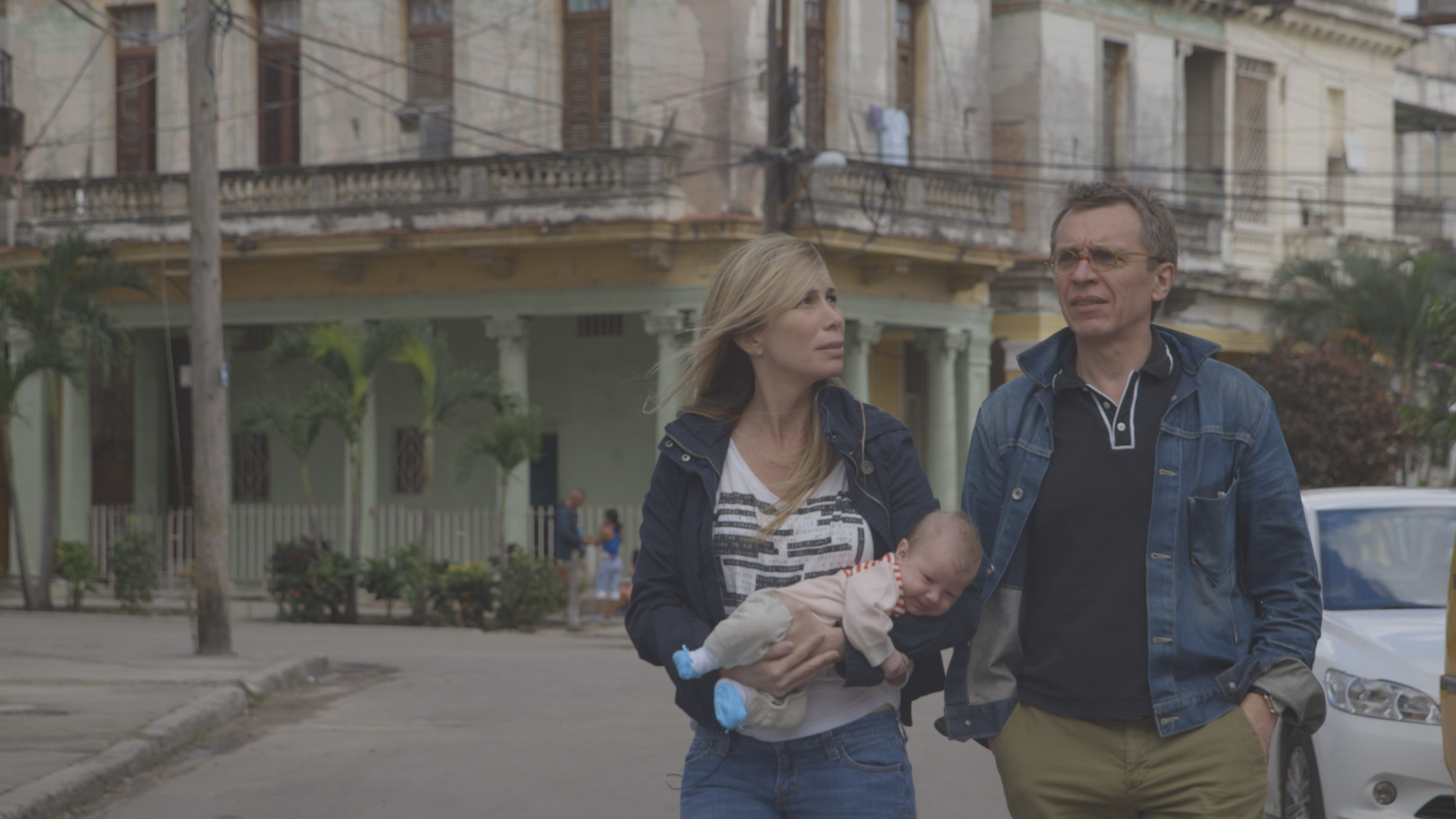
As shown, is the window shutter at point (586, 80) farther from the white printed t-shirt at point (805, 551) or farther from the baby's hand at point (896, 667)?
the baby's hand at point (896, 667)

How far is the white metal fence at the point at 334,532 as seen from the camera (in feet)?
78.4

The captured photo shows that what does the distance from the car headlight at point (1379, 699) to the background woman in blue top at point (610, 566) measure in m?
15.7

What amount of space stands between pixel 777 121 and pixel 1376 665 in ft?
49.4

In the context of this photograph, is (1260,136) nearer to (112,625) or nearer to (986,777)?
(112,625)

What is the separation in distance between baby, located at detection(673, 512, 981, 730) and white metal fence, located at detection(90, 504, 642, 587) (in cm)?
1950

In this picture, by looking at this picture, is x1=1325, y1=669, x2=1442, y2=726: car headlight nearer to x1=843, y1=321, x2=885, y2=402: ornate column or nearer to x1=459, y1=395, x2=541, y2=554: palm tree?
x1=459, y1=395, x2=541, y2=554: palm tree

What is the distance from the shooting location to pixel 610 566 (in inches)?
875

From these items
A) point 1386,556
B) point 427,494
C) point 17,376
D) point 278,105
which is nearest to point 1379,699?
point 1386,556

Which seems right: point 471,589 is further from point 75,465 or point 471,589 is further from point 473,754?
point 473,754

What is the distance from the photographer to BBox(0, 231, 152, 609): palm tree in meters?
21.1

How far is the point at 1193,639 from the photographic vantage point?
3812 millimetres

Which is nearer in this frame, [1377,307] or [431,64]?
[431,64]

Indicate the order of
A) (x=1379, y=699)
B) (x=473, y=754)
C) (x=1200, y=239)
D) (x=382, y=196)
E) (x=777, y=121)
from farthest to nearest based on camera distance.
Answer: (x=1200, y=239)
(x=382, y=196)
(x=777, y=121)
(x=473, y=754)
(x=1379, y=699)

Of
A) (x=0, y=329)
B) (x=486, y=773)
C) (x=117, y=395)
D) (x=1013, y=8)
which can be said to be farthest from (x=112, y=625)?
(x=1013, y=8)
